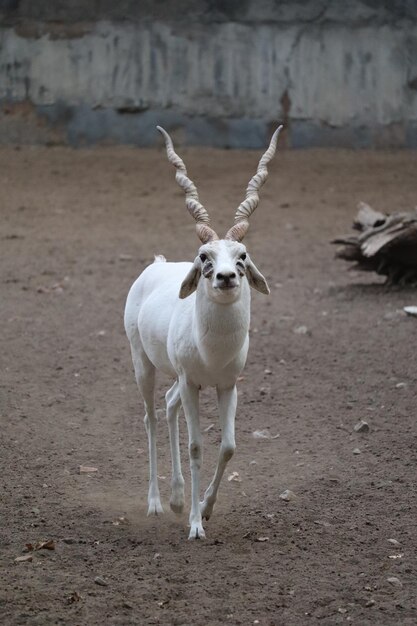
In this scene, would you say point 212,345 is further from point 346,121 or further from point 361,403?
point 346,121

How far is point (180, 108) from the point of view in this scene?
15789mm

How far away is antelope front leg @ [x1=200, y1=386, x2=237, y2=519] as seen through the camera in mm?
5316

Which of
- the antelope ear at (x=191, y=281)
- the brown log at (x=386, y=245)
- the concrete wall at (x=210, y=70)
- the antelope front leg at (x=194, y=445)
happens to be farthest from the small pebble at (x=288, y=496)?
the concrete wall at (x=210, y=70)

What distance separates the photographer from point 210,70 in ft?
51.8

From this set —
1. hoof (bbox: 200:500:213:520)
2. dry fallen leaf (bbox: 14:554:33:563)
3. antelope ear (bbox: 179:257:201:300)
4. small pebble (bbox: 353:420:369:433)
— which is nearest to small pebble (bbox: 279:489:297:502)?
hoof (bbox: 200:500:213:520)

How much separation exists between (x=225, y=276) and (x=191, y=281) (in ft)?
1.46

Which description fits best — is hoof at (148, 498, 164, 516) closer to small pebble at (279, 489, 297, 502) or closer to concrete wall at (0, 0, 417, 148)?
small pebble at (279, 489, 297, 502)

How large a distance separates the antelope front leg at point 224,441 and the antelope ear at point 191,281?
54 centimetres

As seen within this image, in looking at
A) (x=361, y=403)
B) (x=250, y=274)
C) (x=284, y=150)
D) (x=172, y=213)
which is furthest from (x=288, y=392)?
(x=284, y=150)

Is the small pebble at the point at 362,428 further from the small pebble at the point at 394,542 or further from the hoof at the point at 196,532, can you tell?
the hoof at the point at 196,532

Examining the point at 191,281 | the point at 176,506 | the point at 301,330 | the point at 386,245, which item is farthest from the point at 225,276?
the point at 386,245

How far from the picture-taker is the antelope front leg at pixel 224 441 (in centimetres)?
532

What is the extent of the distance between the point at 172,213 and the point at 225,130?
2916mm

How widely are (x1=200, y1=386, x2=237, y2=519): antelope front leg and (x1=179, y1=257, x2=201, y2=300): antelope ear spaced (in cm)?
54
